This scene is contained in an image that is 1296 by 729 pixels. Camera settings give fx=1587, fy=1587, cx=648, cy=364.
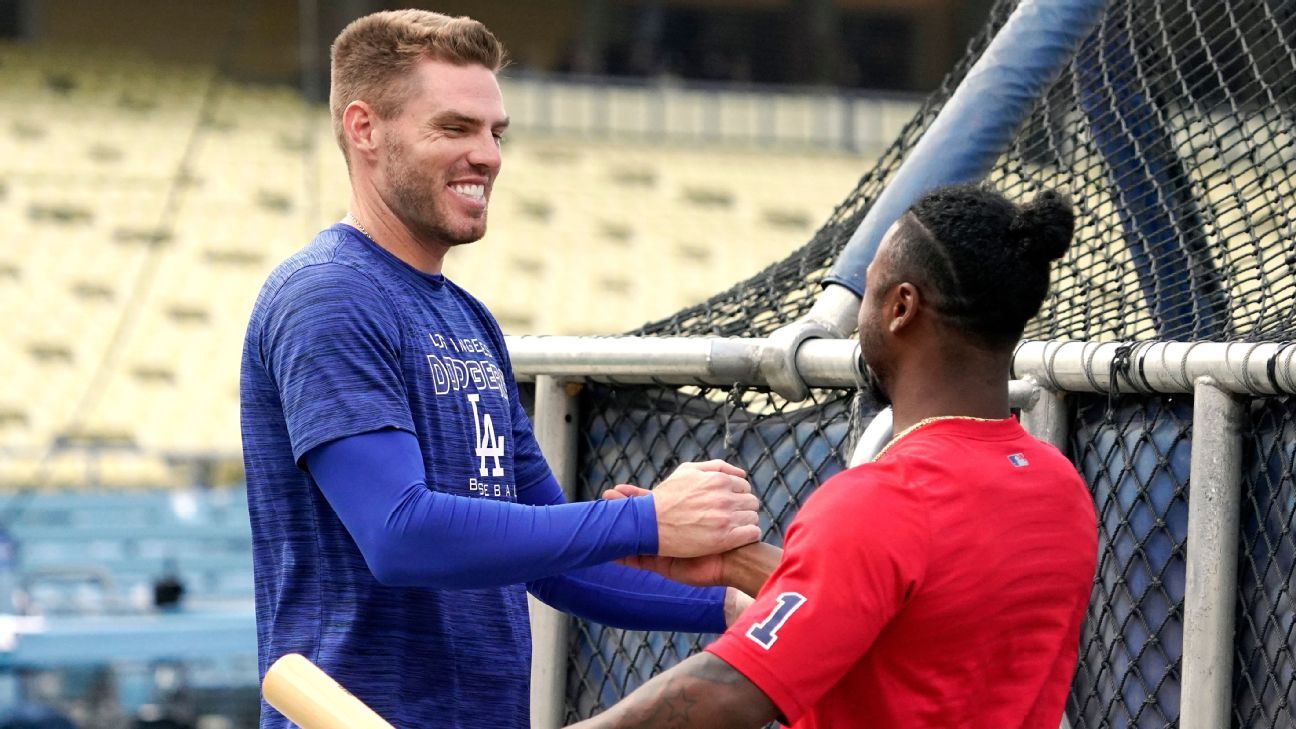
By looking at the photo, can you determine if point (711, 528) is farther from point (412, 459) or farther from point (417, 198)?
point (417, 198)

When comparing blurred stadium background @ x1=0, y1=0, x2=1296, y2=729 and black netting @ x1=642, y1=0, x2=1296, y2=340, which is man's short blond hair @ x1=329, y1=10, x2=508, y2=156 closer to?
blurred stadium background @ x1=0, y1=0, x2=1296, y2=729

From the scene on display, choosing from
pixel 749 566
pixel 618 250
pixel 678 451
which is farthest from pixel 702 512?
pixel 618 250

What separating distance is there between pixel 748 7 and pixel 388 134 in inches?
765

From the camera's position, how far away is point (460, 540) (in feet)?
5.58

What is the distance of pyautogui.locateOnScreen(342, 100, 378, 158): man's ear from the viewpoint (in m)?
1.95

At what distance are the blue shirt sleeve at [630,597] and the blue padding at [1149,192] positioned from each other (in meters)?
0.84

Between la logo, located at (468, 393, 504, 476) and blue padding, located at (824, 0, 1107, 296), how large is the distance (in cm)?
78

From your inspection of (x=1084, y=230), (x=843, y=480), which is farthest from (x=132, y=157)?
(x=843, y=480)

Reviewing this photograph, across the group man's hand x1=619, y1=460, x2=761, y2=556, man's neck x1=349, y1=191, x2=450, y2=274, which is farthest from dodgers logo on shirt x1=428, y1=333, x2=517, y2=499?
man's hand x1=619, y1=460, x2=761, y2=556

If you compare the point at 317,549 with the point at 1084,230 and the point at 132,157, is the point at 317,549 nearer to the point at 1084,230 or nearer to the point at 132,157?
the point at 1084,230

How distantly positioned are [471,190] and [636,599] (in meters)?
0.58

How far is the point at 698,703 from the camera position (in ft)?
4.81

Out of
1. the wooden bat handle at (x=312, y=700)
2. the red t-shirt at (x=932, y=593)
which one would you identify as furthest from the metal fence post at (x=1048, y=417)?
the wooden bat handle at (x=312, y=700)

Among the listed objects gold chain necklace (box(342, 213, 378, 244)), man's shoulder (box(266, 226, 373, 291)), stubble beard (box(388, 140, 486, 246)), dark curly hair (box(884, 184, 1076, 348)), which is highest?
dark curly hair (box(884, 184, 1076, 348))
